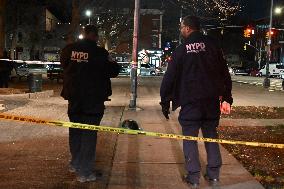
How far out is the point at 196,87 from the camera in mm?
5855

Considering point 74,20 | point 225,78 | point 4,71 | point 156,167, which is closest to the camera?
point 225,78

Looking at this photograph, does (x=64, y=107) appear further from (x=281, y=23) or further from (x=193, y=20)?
(x=281, y=23)

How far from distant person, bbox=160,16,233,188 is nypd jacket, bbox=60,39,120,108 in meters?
0.82

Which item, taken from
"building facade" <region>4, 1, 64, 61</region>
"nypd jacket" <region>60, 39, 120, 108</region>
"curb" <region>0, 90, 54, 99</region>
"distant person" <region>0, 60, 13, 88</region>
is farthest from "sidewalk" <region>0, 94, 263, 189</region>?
"building facade" <region>4, 1, 64, 61</region>

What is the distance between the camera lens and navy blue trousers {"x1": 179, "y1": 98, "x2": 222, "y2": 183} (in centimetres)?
592

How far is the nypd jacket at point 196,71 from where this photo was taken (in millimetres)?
5855

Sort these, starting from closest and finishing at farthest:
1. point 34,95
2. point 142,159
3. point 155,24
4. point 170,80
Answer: point 170,80
point 142,159
point 34,95
point 155,24

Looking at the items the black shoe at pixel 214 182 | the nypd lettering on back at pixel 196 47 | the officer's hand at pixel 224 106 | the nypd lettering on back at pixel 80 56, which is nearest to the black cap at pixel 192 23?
the nypd lettering on back at pixel 196 47

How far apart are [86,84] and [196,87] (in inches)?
53.9

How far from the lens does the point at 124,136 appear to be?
9750mm

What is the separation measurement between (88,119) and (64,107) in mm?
8650

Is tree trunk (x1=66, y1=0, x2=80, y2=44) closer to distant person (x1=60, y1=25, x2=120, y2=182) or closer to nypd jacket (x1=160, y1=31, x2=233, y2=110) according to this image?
distant person (x1=60, y1=25, x2=120, y2=182)

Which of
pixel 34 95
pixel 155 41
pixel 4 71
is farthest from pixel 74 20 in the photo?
pixel 155 41

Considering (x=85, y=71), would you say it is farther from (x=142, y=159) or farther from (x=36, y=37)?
(x=36, y=37)
